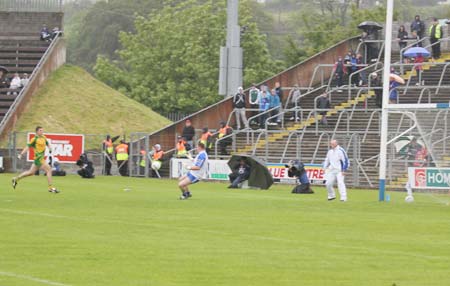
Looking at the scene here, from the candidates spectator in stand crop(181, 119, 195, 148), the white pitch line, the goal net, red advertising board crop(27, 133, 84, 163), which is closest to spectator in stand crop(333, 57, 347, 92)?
spectator in stand crop(181, 119, 195, 148)

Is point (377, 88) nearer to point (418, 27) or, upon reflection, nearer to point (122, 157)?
point (418, 27)

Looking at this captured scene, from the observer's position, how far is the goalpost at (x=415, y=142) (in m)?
33.2

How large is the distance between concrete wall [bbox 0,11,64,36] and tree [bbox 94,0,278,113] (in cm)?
2712

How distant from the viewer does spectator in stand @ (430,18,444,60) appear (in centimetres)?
5259

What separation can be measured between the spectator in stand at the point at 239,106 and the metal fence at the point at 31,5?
1846cm

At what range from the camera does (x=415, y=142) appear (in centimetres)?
3591

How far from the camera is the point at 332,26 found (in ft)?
311

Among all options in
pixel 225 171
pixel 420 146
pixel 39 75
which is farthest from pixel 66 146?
pixel 420 146

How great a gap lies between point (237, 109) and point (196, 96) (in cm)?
4237

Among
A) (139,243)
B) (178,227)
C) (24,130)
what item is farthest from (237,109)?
(139,243)

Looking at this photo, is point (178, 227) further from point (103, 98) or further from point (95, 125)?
point (103, 98)

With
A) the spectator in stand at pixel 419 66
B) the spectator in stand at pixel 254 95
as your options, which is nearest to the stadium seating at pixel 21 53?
the spectator in stand at pixel 254 95

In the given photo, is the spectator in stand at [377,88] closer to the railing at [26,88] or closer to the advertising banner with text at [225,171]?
the advertising banner with text at [225,171]

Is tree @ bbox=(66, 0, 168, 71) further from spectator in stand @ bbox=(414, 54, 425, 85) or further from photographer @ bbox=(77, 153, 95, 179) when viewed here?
photographer @ bbox=(77, 153, 95, 179)
